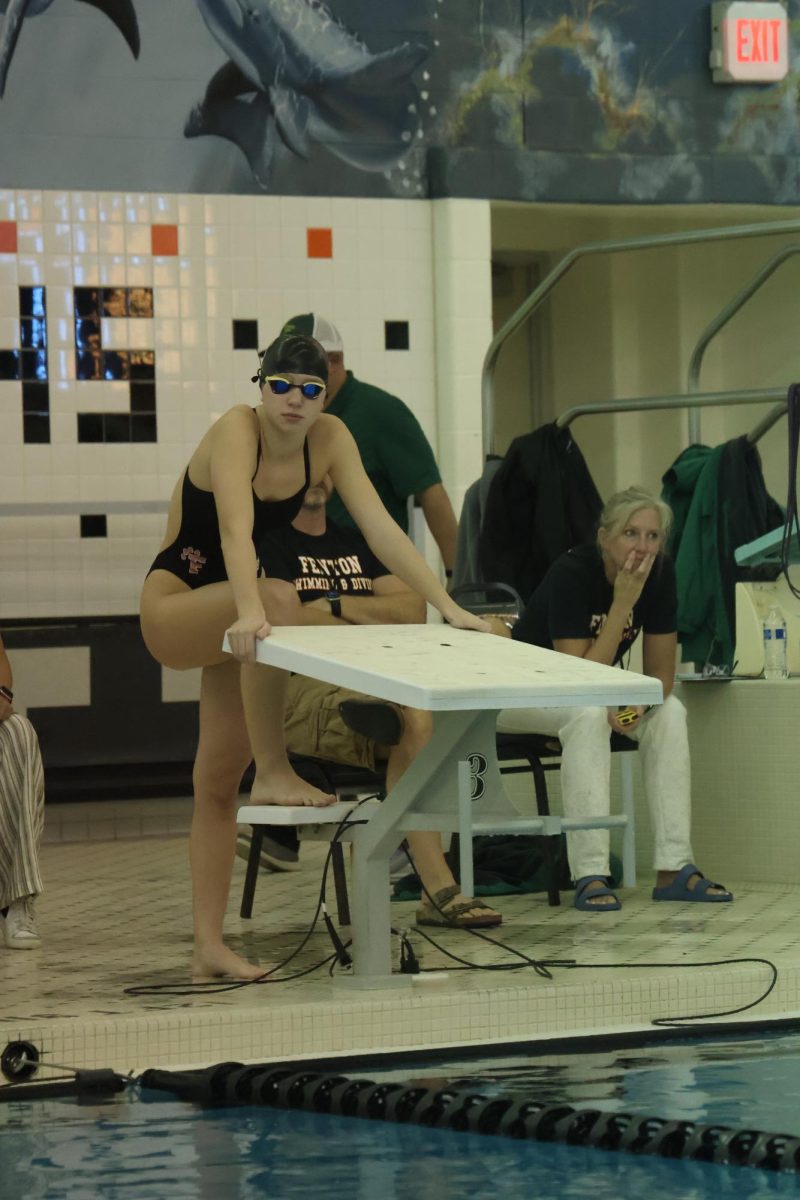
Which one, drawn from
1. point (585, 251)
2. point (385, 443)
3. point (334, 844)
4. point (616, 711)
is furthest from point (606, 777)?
point (585, 251)

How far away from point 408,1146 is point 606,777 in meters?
2.29

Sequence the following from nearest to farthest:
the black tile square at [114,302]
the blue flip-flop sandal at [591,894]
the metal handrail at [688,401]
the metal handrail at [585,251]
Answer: the blue flip-flop sandal at [591,894] → the metal handrail at [688,401] → the metal handrail at [585,251] → the black tile square at [114,302]

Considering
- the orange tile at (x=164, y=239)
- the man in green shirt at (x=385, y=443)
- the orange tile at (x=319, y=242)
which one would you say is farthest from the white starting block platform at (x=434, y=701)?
the orange tile at (x=319, y=242)

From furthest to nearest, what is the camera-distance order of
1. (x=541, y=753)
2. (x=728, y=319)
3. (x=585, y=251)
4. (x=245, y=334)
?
(x=245, y=334), (x=728, y=319), (x=585, y=251), (x=541, y=753)

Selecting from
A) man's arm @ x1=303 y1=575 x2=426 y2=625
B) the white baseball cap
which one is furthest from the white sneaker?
the white baseball cap

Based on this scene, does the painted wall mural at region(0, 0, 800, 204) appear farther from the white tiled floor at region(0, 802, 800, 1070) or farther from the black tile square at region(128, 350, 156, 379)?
the white tiled floor at region(0, 802, 800, 1070)

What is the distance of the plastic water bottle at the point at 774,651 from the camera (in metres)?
6.65

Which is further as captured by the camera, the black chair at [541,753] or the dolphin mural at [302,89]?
the dolphin mural at [302,89]

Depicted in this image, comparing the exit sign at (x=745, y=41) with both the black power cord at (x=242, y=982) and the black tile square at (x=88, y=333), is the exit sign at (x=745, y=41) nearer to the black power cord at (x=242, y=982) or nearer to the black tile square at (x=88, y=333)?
the black tile square at (x=88, y=333)

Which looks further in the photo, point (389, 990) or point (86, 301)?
point (86, 301)

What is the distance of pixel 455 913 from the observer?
559cm

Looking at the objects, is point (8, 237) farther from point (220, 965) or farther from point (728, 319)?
point (220, 965)

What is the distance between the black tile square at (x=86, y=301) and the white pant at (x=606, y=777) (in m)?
3.34

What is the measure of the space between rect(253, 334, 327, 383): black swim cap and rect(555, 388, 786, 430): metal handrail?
7.74 feet
